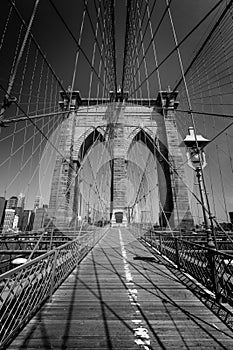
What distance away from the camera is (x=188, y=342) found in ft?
4.72

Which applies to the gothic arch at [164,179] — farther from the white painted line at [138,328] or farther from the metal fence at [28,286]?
the metal fence at [28,286]

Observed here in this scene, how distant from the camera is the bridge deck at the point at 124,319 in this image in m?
1.42

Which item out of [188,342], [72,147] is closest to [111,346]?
[188,342]

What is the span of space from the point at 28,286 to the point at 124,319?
42.4 inches

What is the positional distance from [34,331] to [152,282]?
1938 millimetres

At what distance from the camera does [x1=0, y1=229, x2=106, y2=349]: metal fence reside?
1.39 m

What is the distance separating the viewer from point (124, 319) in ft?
5.75

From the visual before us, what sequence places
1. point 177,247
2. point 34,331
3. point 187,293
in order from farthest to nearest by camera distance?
point 177,247, point 187,293, point 34,331

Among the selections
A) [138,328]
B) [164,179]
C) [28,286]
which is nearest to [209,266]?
[138,328]

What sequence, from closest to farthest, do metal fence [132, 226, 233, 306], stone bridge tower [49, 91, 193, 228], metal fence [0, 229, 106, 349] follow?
metal fence [0, 229, 106, 349] → metal fence [132, 226, 233, 306] → stone bridge tower [49, 91, 193, 228]

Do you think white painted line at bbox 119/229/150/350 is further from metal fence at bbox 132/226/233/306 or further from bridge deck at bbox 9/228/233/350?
metal fence at bbox 132/226/233/306

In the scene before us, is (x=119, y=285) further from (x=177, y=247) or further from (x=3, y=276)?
(x=3, y=276)

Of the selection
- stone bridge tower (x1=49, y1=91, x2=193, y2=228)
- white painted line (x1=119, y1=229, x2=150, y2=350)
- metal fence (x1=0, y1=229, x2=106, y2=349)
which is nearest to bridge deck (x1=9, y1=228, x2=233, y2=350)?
white painted line (x1=119, y1=229, x2=150, y2=350)

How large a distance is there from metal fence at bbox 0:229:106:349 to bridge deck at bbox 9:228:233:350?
0.34 ft
